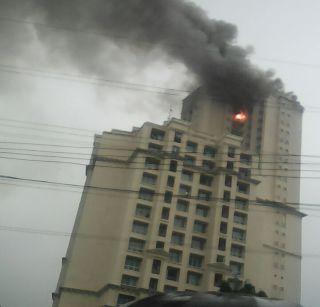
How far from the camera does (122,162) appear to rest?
68.2 metres

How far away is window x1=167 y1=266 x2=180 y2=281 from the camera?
193 ft

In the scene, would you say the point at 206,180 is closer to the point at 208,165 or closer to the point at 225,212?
the point at 208,165

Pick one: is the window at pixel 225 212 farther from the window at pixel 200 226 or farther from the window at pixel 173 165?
the window at pixel 173 165

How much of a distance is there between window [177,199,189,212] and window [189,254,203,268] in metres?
5.99

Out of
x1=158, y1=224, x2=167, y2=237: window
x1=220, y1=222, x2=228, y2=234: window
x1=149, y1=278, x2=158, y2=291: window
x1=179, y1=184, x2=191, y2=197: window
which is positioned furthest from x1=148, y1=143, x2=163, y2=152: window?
x1=149, y1=278, x2=158, y2=291: window

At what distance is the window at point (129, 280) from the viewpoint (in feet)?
183

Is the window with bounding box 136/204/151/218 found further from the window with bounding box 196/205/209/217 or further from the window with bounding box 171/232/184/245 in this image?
the window with bounding box 196/205/209/217

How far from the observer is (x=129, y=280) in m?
56.2

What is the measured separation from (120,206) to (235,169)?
16.7m

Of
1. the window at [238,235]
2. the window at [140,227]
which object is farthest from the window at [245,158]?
the window at [140,227]

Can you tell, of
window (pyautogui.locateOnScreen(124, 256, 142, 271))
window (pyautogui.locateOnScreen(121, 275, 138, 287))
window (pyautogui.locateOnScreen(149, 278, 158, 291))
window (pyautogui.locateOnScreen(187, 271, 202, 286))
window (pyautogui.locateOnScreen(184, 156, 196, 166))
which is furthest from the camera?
window (pyautogui.locateOnScreen(184, 156, 196, 166))

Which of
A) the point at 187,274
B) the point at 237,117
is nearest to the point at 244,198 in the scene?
the point at 187,274

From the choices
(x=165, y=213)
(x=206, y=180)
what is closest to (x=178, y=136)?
(x=206, y=180)

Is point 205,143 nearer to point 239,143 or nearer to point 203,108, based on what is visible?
point 239,143
